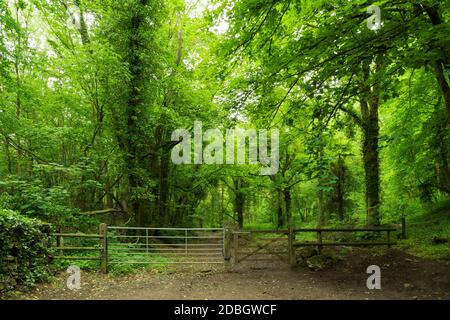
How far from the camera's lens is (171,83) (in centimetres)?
1542

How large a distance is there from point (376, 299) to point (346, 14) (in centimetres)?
588

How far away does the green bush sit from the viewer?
6.43 m

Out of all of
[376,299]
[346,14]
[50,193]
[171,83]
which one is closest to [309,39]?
[346,14]

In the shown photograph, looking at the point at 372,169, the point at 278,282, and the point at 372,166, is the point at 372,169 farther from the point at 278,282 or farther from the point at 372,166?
the point at 278,282

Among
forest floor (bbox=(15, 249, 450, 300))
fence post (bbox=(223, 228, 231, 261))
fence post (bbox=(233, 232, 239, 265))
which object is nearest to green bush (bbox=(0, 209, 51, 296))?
forest floor (bbox=(15, 249, 450, 300))

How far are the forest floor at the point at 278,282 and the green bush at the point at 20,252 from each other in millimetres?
352

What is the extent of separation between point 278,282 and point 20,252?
262 inches

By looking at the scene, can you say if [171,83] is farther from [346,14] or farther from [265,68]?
[346,14]

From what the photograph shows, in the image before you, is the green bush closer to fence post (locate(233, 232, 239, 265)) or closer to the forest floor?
the forest floor

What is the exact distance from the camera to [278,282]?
335 inches

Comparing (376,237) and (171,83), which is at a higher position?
(171,83)

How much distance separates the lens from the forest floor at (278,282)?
700 centimetres

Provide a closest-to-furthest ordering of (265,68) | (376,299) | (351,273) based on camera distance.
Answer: (376,299)
(265,68)
(351,273)

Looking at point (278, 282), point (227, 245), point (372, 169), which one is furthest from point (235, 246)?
point (372, 169)
